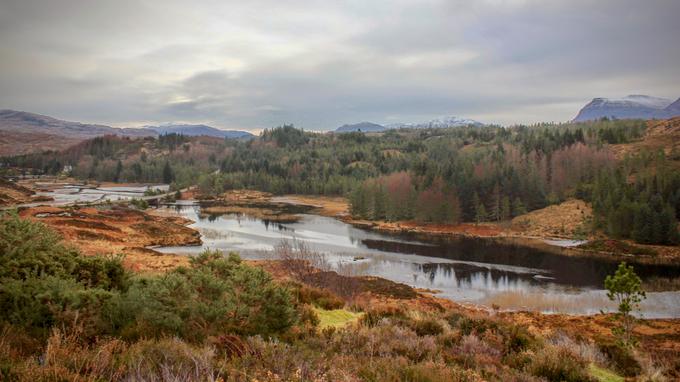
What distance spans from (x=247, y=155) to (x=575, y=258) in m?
147

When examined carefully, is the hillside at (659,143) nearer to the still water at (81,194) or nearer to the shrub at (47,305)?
the shrub at (47,305)

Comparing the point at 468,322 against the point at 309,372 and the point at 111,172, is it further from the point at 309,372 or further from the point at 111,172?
the point at 111,172

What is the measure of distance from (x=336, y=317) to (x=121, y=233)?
4035 centimetres

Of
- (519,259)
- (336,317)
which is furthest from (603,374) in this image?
(519,259)

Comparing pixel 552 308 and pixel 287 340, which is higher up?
pixel 287 340

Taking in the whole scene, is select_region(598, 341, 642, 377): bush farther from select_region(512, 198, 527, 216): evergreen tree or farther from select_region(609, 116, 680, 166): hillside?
select_region(609, 116, 680, 166): hillside

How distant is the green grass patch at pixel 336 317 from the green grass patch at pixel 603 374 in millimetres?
5716

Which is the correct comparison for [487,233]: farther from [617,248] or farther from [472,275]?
[472,275]

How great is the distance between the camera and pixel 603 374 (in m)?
7.98

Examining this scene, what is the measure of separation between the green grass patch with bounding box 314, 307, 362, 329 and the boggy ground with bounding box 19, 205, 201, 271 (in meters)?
18.7

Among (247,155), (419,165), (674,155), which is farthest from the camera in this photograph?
(247,155)

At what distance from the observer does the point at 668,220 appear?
1925 inches

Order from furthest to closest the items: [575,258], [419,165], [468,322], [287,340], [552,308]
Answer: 1. [419,165]
2. [575,258]
3. [552,308]
4. [468,322]
5. [287,340]

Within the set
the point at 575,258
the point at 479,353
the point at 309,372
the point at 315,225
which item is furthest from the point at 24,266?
the point at 315,225
